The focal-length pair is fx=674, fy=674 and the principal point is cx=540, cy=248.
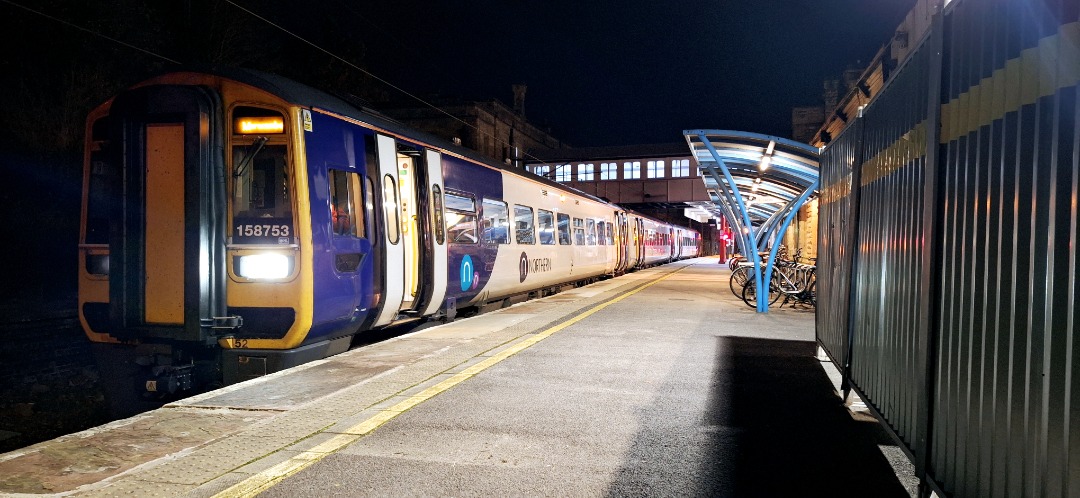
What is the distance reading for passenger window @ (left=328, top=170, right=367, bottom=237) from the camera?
6410 millimetres

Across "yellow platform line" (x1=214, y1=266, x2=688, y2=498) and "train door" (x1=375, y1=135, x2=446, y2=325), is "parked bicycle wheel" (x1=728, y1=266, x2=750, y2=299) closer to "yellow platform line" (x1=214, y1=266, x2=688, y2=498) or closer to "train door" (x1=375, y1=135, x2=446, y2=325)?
"train door" (x1=375, y1=135, x2=446, y2=325)

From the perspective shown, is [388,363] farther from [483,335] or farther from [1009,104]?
[1009,104]

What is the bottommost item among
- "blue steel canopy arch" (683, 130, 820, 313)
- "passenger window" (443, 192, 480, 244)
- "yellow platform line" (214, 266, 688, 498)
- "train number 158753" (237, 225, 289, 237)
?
"yellow platform line" (214, 266, 688, 498)

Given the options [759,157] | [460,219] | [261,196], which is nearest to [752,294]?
[759,157]

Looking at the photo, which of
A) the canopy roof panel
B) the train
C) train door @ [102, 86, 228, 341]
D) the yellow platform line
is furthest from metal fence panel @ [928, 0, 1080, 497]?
the canopy roof panel

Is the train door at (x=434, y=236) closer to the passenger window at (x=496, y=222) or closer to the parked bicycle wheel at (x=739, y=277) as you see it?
the passenger window at (x=496, y=222)

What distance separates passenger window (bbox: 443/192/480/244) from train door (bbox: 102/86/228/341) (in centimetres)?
360

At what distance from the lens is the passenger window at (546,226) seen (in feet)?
45.3

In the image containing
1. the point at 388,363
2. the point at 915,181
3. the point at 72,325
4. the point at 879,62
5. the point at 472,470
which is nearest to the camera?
the point at 915,181

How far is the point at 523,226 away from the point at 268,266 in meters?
7.10

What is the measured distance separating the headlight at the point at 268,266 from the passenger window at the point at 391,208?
1.50 metres

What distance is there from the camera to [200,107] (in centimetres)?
571

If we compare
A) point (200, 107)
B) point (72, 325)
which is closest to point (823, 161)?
point (200, 107)

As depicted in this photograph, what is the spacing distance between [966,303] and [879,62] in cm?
1372
